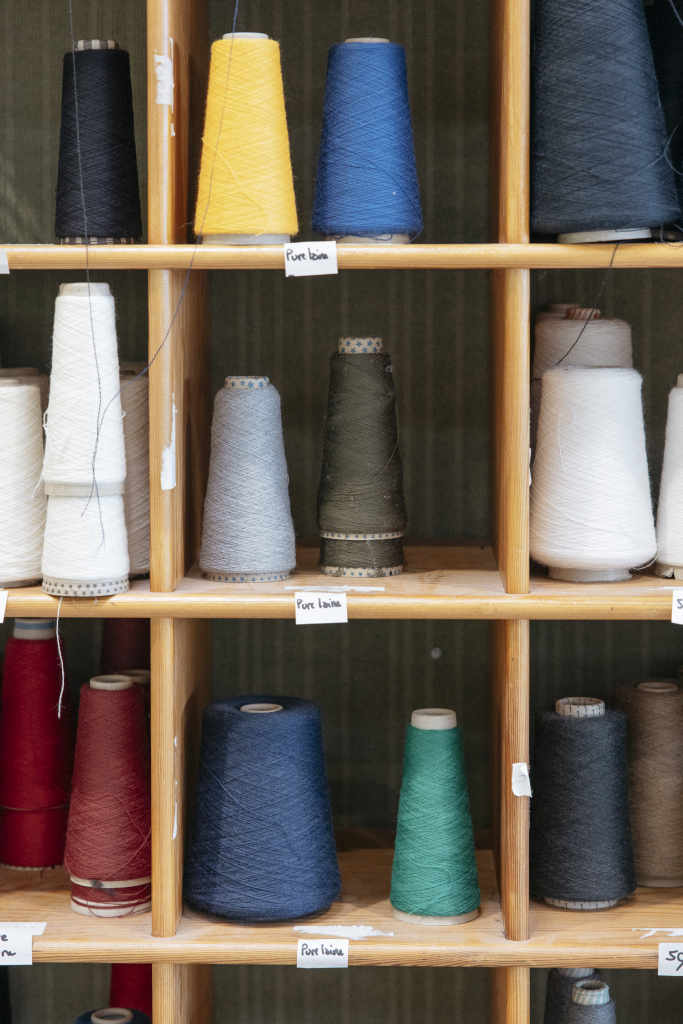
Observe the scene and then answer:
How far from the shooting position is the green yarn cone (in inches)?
49.9

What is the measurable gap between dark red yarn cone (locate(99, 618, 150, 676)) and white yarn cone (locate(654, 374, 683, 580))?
2.26 ft

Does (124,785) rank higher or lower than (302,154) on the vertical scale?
lower

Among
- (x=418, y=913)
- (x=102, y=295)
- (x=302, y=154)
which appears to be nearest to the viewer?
(x=102, y=295)

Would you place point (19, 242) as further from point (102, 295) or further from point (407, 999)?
point (407, 999)

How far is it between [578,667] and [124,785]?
680 mm

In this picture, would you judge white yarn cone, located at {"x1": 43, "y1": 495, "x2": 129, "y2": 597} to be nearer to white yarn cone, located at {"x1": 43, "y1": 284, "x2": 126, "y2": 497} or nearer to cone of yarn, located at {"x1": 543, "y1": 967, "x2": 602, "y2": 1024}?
white yarn cone, located at {"x1": 43, "y1": 284, "x2": 126, "y2": 497}

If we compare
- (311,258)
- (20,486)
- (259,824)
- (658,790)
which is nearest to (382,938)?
(259,824)

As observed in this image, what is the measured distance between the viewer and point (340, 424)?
130cm

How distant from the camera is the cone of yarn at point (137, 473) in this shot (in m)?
1.28

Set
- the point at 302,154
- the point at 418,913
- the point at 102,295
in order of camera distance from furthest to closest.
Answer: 1. the point at 302,154
2. the point at 418,913
3. the point at 102,295

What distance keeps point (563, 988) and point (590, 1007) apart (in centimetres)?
5

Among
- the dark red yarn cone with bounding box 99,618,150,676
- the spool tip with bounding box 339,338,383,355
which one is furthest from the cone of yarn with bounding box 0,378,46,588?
the spool tip with bounding box 339,338,383,355

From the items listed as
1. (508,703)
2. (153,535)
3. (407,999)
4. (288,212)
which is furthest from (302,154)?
(407,999)

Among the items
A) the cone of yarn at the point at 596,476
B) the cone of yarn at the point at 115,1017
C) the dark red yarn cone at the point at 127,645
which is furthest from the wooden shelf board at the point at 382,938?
the cone of yarn at the point at 596,476
